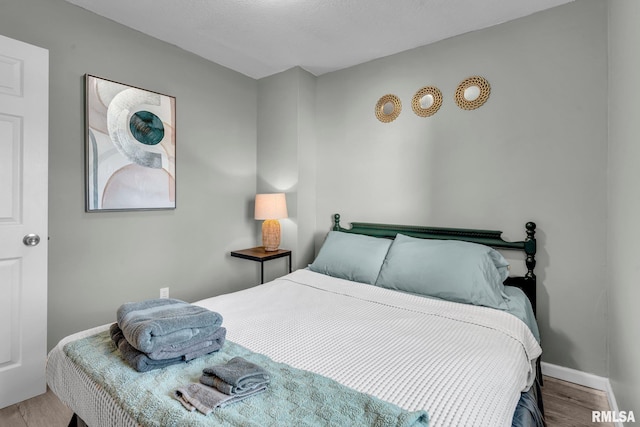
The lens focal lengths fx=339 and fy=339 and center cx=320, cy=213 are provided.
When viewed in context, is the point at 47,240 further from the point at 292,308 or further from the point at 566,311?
the point at 566,311

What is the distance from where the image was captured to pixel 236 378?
40.8 inches

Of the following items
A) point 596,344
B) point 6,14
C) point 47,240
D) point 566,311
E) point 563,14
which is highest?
point 563,14

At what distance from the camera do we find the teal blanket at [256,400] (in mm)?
917

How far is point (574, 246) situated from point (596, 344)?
0.62 m

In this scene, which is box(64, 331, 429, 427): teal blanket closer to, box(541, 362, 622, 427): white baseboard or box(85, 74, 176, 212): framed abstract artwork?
box(85, 74, 176, 212): framed abstract artwork

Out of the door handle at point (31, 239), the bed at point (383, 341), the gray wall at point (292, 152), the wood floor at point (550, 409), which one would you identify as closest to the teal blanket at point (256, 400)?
the bed at point (383, 341)

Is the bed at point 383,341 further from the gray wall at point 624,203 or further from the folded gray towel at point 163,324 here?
the gray wall at point 624,203

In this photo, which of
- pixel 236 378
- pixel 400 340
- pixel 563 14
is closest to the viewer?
pixel 236 378

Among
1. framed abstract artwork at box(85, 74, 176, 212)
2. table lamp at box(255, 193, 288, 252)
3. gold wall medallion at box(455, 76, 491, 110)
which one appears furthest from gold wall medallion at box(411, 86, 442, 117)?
framed abstract artwork at box(85, 74, 176, 212)

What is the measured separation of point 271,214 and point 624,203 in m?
2.35

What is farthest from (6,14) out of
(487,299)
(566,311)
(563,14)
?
(566,311)

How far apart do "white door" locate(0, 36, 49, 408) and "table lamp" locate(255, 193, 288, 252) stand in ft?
4.99

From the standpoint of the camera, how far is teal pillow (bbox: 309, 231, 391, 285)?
2.46m

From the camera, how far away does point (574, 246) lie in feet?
7.12
